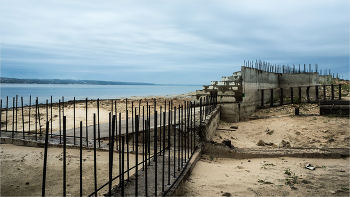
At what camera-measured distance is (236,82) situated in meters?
11.8

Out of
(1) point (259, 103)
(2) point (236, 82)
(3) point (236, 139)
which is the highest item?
(2) point (236, 82)

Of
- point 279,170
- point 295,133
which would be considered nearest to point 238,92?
point 295,133

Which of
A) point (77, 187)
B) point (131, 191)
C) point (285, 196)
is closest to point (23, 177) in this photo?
point (77, 187)

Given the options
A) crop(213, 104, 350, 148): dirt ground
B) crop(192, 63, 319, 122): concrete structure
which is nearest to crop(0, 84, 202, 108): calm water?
crop(192, 63, 319, 122): concrete structure

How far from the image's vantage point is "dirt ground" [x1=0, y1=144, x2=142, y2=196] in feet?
11.6

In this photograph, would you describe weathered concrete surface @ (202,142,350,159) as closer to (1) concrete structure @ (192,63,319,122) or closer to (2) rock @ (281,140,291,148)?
(2) rock @ (281,140,291,148)

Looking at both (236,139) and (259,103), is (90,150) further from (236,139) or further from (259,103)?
(259,103)

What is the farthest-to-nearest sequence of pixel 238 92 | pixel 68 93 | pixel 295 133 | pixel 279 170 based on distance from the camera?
pixel 68 93 < pixel 238 92 < pixel 295 133 < pixel 279 170

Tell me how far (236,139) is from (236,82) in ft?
14.0

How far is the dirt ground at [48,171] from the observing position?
3531 mm

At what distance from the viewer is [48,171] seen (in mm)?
4176

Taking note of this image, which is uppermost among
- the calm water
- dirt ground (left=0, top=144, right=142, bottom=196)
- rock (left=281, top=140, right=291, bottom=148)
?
the calm water

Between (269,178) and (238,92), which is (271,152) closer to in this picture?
(269,178)

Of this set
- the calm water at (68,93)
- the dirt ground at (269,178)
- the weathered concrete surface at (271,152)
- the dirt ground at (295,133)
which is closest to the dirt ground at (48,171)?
the dirt ground at (269,178)
